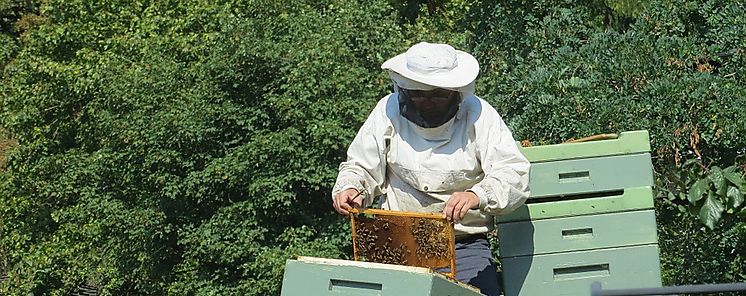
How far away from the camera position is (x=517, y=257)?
15.0 ft

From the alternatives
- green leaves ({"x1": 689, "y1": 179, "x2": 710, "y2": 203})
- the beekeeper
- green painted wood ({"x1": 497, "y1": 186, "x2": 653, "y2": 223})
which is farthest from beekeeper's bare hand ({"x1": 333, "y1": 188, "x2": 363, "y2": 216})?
green leaves ({"x1": 689, "y1": 179, "x2": 710, "y2": 203})

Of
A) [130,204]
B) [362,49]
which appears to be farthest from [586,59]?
[130,204]

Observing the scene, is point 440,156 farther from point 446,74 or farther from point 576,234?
point 576,234

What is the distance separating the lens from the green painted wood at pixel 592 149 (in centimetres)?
466

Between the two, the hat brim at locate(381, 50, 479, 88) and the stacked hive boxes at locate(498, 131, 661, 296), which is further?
the stacked hive boxes at locate(498, 131, 661, 296)

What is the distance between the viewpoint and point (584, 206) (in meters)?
4.61

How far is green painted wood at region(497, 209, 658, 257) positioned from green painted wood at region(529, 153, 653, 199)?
0.12m

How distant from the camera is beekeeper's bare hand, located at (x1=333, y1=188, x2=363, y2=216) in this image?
4273 millimetres

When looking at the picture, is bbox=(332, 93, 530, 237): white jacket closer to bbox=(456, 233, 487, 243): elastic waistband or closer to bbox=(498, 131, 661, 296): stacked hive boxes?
bbox=(456, 233, 487, 243): elastic waistband

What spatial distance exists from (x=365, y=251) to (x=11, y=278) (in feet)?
35.4

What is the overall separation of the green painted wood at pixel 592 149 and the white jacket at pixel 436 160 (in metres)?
0.31

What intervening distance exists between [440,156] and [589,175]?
616 mm

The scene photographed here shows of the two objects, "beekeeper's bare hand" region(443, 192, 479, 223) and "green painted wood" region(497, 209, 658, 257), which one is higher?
"beekeeper's bare hand" region(443, 192, 479, 223)

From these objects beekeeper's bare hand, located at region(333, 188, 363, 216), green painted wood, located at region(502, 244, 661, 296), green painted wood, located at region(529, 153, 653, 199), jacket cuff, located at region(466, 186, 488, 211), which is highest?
jacket cuff, located at region(466, 186, 488, 211)
